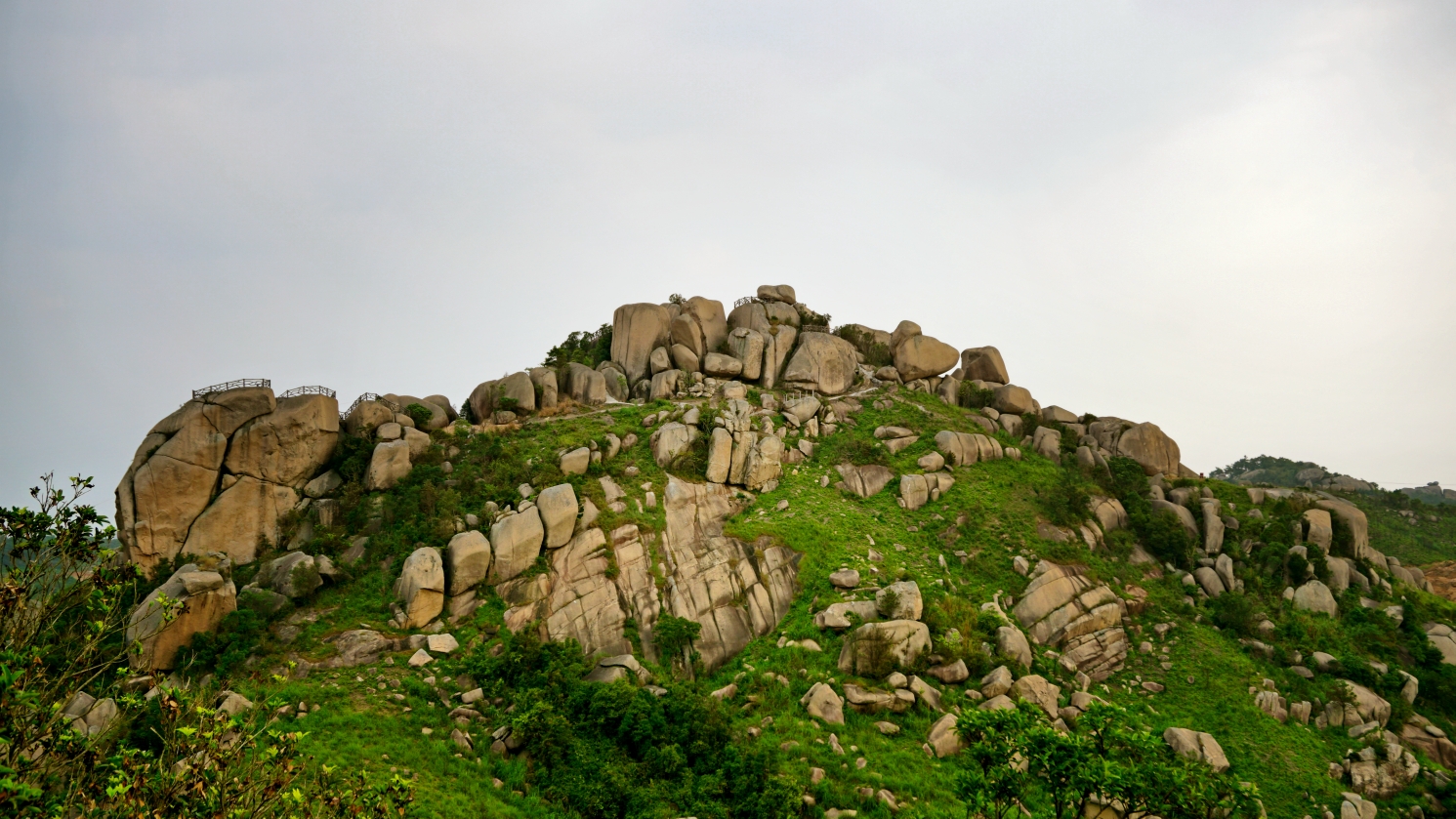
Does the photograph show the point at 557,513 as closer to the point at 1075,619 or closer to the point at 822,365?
the point at 1075,619

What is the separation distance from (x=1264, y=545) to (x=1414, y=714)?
38.1 feet

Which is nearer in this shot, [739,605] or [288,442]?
[739,605]

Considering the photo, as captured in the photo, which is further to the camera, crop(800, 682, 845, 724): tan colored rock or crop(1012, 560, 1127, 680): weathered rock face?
crop(1012, 560, 1127, 680): weathered rock face

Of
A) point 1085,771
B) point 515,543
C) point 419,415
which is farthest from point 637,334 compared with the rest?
point 1085,771

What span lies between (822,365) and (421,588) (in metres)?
33.8

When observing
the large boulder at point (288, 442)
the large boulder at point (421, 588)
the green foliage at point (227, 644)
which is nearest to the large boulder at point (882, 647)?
the large boulder at point (421, 588)

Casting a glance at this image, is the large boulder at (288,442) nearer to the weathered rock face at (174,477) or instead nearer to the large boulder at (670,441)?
the weathered rock face at (174,477)

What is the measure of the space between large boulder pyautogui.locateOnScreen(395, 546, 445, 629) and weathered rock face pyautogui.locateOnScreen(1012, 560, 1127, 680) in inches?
1108

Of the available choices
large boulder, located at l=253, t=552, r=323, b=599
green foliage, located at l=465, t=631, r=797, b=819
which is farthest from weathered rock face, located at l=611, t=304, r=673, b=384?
green foliage, located at l=465, t=631, r=797, b=819

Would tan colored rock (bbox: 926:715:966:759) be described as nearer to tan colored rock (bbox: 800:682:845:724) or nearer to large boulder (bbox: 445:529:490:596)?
tan colored rock (bbox: 800:682:845:724)

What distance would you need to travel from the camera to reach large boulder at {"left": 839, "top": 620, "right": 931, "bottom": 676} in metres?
29.8

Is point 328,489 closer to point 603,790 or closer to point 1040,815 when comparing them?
point 603,790

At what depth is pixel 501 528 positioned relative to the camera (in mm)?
33781

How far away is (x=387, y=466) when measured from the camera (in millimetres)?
38438
